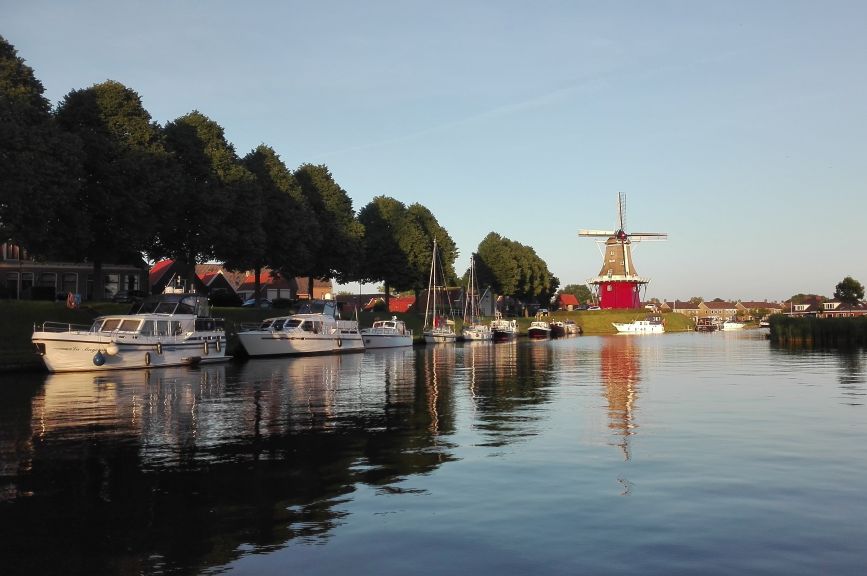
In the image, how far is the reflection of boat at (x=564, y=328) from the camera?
15074 cm

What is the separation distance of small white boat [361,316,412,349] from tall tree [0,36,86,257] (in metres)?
32.6

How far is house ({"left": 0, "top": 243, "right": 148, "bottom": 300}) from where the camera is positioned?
90.2 meters

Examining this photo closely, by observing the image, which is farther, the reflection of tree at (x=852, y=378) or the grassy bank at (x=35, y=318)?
the grassy bank at (x=35, y=318)

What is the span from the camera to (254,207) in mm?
81312

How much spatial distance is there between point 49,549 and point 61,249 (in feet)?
185

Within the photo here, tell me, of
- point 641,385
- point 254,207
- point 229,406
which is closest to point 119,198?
point 254,207

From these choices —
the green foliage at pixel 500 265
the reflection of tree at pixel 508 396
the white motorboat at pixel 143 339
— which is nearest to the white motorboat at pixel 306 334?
the white motorboat at pixel 143 339

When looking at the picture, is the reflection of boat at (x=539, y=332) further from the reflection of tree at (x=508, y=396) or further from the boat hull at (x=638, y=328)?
the reflection of tree at (x=508, y=396)

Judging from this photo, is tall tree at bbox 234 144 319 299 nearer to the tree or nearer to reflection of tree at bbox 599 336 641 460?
the tree

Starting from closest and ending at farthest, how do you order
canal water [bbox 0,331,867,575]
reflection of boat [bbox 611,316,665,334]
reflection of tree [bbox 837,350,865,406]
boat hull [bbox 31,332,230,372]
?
1. canal water [bbox 0,331,867,575]
2. reflection of tree [bbox 837,350,865,406]
3. boat hull [bbox 31,332,230,372]
4. reflection of boat [bbox 611,316,665,334]

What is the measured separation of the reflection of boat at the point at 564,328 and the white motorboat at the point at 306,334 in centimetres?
7490

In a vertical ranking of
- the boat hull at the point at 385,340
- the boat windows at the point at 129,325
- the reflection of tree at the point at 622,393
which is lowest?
the reflection of tree at the point at 622,393

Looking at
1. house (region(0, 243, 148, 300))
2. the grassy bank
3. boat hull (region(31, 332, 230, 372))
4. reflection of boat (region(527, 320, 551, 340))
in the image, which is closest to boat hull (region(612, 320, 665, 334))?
reflection of boat (region(527, 320, 551, 340))

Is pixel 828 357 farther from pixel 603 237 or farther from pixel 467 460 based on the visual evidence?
pixel 603 237
